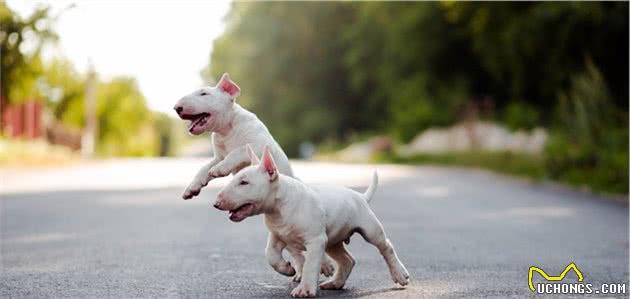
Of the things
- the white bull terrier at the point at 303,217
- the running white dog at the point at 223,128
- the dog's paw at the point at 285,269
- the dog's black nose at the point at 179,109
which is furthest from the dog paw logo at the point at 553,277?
the dog's black nose at the point at 179,109

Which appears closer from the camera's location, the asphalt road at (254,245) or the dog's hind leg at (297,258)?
the dog's hind leg at (297,258)

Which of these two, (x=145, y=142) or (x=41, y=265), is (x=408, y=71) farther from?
(x=41, y=265)

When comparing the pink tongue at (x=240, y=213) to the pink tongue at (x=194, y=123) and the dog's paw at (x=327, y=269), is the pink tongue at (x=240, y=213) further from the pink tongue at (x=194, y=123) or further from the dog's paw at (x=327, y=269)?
the dog's paw at (x=327, y=269)

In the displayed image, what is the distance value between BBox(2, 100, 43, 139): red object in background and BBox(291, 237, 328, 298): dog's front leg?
3297cm

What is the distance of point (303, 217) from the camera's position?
18.8 feet

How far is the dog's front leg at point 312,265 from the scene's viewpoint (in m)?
5.72

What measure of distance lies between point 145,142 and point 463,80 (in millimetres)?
35952

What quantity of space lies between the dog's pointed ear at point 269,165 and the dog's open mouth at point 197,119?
0.62 m

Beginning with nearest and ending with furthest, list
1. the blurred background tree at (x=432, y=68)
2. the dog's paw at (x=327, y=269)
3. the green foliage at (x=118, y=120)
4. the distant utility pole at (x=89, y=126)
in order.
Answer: the dog's paw at (x=327, y=269) < the blurred background tree at (x=432, y=68) < the distant utility pole at (x=89, y=126) < the green foliage at (x=118, y=120)

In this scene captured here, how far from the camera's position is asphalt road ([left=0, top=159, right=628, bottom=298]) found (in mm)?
6539

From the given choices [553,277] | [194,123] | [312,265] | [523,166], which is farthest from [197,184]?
[523,166]

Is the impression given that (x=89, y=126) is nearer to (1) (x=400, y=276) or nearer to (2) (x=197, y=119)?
(2) (x=197, y=119)

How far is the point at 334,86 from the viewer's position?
5678cm

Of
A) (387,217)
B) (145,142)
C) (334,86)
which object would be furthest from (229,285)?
(145,142)
